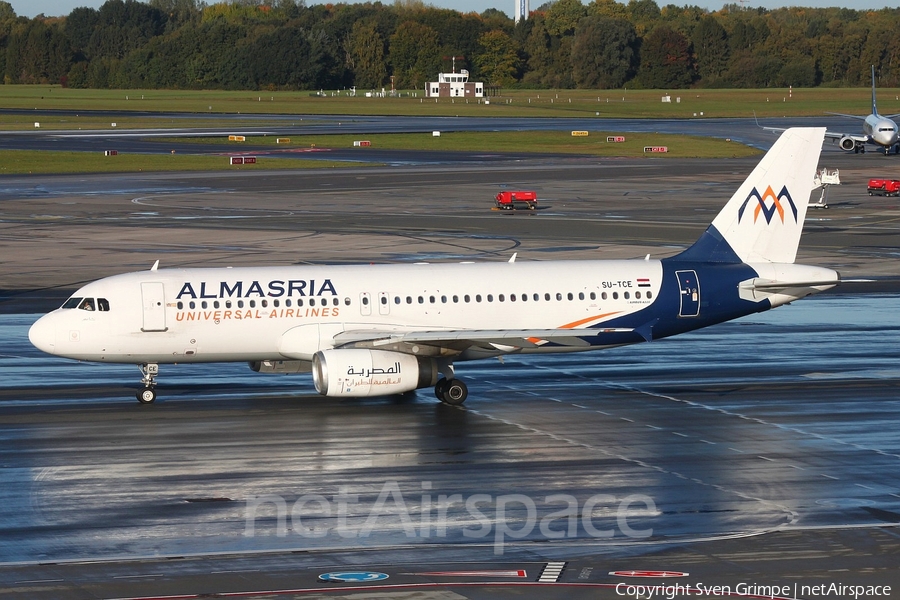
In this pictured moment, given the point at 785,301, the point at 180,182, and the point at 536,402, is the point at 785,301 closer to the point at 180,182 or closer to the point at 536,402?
the point at 536,402

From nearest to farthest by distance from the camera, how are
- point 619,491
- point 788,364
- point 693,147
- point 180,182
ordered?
point 619,491, point 788,364, point 180,182, point 693,147

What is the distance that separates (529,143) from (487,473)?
116 metres

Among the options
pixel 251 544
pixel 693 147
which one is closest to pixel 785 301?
pixel 251 544

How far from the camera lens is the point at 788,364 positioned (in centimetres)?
4031

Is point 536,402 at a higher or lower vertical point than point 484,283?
lower

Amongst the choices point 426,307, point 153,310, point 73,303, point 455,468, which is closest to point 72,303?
point 73,303

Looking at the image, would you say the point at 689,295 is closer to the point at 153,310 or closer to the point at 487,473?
the point at 487,473

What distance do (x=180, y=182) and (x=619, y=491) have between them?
274 feet

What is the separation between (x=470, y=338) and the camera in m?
33.0

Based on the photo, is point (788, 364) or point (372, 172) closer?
point (788, 364)

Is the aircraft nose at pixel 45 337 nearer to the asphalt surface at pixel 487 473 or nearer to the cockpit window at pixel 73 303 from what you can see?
the cockpit window at pixel 73 303

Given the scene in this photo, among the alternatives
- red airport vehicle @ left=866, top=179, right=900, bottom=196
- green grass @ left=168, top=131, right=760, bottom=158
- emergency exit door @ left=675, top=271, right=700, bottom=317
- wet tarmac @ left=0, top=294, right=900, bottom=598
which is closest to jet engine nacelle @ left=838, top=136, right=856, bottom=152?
green grass @ left=168, top=131, right=760, bottom=158

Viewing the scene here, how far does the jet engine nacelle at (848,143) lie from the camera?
131 meters

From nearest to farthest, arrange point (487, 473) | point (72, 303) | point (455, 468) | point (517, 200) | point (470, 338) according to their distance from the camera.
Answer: point (487, 473) < point (455, 468) < point (470, 338) < point (72, 303) < point (517, 200)
